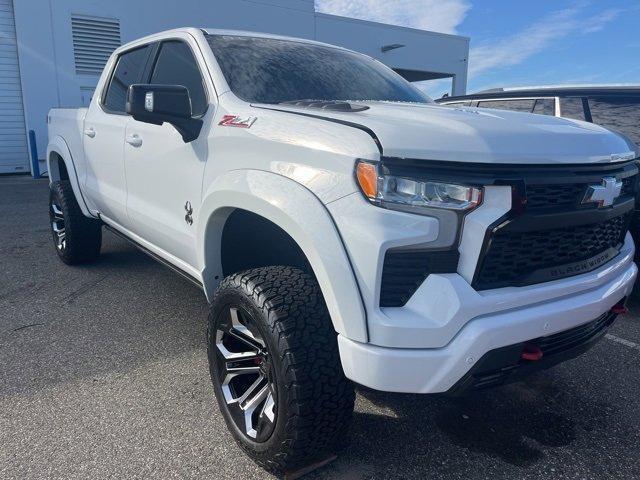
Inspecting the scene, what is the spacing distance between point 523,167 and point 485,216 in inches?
9.8

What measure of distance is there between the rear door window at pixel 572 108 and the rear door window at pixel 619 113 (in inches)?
3.3

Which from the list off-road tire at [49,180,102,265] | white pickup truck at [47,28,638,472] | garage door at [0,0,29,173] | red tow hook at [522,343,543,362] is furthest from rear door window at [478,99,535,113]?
garage door at [0,0,29,173]

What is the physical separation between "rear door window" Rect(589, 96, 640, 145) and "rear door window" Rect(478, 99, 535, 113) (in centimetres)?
67

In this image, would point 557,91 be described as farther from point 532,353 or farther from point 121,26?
point 121,26

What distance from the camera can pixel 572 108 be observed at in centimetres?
485

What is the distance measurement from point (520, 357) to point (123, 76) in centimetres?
342

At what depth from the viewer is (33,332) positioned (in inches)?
136

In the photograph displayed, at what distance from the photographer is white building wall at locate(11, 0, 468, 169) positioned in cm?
1290

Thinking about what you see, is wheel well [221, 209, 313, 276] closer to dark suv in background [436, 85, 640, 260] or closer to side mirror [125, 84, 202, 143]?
side mirror [125, 84, 202, 143]

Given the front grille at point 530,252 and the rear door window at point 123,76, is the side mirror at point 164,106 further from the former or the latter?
the front grille at point 530,252

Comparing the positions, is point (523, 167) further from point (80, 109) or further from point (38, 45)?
point (38, 45)

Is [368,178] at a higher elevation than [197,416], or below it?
higher

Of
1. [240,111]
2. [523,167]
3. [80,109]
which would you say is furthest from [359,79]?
[80,109]

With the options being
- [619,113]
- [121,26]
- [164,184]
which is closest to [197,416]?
[164,184]
